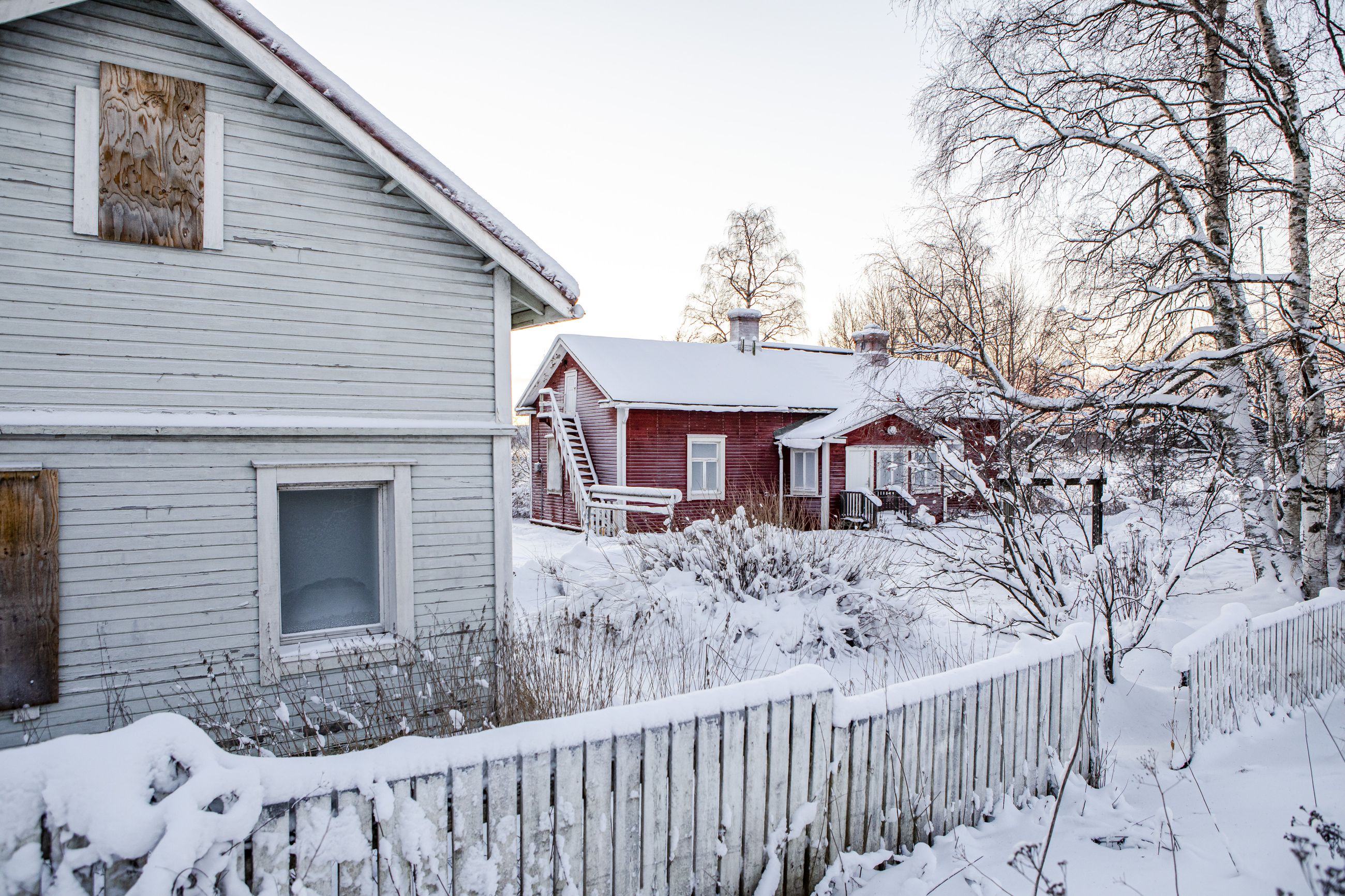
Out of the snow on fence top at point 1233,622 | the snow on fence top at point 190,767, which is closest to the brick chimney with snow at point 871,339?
the snow on fence top at point 1233,622

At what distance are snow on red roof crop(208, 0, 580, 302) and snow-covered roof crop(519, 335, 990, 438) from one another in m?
12.1

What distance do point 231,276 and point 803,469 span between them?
685 inches

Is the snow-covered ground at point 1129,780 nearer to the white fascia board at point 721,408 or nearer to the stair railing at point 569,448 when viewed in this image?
the stair railing at point 569,448

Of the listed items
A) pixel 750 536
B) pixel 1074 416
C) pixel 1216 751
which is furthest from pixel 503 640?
pixel 1074 416

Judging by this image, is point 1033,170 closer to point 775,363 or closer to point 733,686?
point 733,686

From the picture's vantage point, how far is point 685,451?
19922mm

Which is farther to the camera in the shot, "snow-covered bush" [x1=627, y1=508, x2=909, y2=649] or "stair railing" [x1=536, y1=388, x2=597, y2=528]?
"stair railing" [x1=536, y1=388, x2=597, y2=528]

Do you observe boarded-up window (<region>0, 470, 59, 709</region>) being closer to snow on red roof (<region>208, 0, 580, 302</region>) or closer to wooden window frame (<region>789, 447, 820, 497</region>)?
snow on red roof (<region>208, 0, 580, 302</region>)

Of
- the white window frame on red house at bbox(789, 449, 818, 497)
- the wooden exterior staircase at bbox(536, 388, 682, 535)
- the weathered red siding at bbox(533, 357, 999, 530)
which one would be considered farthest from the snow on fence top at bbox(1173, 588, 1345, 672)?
the white window frame on red house at bbox(789, 449, 818, 497)

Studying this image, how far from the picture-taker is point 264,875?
2.26 m

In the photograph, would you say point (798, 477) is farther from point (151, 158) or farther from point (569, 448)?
point (151, 158)

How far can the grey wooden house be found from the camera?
16.2 feet

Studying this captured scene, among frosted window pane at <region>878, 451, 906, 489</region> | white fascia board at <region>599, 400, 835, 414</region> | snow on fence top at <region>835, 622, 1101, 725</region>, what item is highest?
white fascia board at <region>599, 400, 835, 414</region>

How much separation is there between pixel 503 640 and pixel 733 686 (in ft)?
8.91
